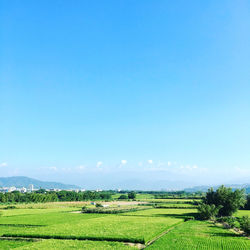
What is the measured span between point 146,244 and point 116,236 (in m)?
5.32

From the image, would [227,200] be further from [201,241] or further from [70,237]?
[70,237]

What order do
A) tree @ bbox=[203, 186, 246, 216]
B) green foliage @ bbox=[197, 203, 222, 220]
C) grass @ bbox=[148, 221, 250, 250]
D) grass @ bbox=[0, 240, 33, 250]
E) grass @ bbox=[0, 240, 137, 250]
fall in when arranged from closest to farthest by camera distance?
grass @ bbox=[0, 240, 137, 250] < grass @ bbox=[148, 221, 250, 250] < grass @ bbox=[0, 240, 33, 250] < green foliage @ bbox=[197, 203, 222, 220] < tree @ bbox=[203, 186, 246, 216]

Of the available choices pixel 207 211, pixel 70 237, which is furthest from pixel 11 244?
pixel 207 211

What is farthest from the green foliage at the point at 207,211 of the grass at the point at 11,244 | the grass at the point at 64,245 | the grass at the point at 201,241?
the grass at the point at 11,244

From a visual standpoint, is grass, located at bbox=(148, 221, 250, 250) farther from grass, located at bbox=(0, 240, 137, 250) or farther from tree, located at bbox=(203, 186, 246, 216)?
tree, located at bbox=(203, 186, 246, 216)

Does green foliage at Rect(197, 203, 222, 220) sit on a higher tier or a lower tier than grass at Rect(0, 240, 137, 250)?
lower

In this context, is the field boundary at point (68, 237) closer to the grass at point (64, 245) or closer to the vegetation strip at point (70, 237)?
the vegetation strip at point (70, 237)

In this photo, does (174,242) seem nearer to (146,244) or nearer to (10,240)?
(146,244)

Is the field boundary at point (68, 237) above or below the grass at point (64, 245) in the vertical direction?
below

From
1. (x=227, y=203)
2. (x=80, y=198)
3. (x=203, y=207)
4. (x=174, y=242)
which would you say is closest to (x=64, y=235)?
(x=174, y=242)

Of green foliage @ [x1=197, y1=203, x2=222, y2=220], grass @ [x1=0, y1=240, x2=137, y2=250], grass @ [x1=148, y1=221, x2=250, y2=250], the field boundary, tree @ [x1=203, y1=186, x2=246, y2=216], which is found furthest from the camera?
tree @ [x1=203, y1=186, x2=246, y2=216]

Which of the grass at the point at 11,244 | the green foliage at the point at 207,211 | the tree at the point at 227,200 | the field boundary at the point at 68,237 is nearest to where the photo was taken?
the grass at the point at 11,244

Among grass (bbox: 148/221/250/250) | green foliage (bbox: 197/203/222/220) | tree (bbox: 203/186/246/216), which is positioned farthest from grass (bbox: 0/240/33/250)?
tree (bbox: 203/186/246/216)

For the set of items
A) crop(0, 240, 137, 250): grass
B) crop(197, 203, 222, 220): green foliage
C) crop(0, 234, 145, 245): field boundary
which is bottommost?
crop(197, 203, 222, 220): green foliage
